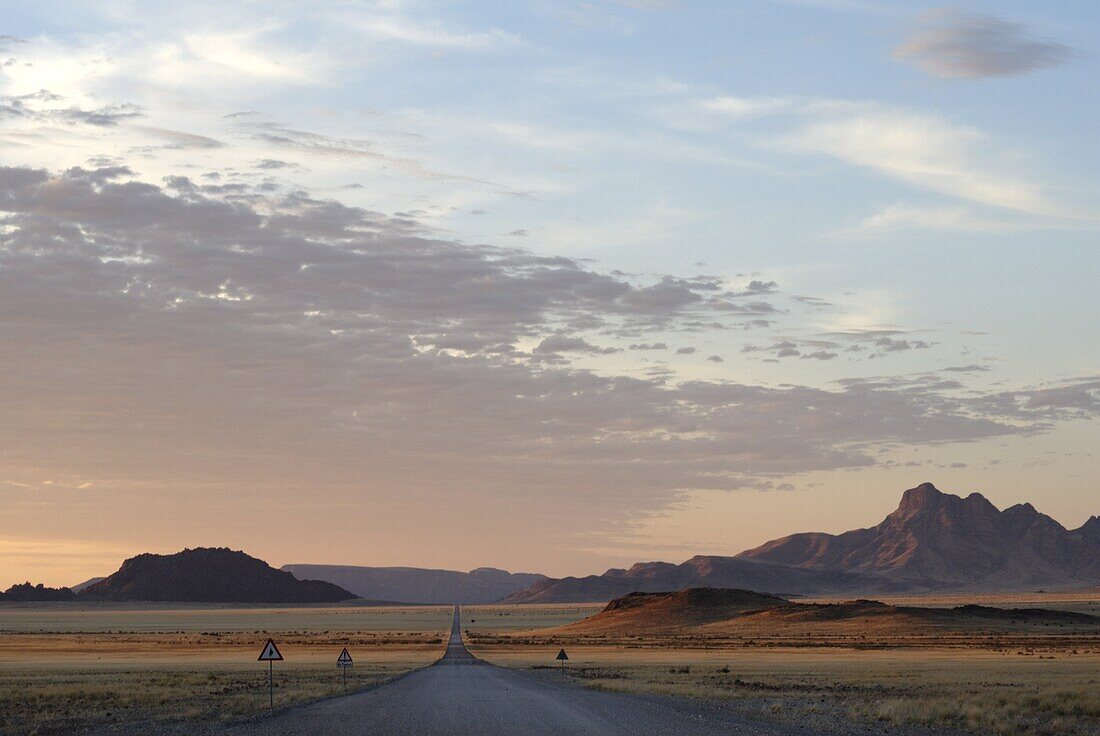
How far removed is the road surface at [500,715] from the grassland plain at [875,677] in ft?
8.08

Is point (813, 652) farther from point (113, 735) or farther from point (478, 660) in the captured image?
point (113, 735)

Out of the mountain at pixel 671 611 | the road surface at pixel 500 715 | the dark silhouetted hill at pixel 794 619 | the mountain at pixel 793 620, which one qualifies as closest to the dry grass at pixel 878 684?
the road surface at pixel 500 715

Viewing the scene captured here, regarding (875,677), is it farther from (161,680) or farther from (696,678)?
(161,680)

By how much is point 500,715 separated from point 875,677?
2847 cm

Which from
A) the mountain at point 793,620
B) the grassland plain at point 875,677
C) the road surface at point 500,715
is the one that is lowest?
the mountain at point 793,620

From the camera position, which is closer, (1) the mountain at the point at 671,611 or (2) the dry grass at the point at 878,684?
(2) the dry grass at the point at 878,684

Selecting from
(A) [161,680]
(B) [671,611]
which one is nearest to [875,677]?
(A) [161,680]

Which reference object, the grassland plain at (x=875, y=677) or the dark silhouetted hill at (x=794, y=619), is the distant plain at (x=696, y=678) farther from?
the dark silhouetted hill at (x=794, y=619)

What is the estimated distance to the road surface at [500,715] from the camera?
83.4 feet

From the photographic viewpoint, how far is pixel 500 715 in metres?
29.2

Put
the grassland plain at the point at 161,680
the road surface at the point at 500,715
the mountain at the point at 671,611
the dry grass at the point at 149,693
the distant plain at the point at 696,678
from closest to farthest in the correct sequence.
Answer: the road surface at the point at 500,715
the distant plain at the point at 696,678
the dry grass at the point at 149,693
the grassland plain at the point at 161,680
the mountain at the point at 671,611

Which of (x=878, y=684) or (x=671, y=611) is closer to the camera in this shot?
(x=878, y=684)

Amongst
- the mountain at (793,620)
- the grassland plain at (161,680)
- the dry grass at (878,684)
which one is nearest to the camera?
the dry grass at (878,684)

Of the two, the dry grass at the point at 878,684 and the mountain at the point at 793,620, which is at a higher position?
the dry grass at the point at 878,684
